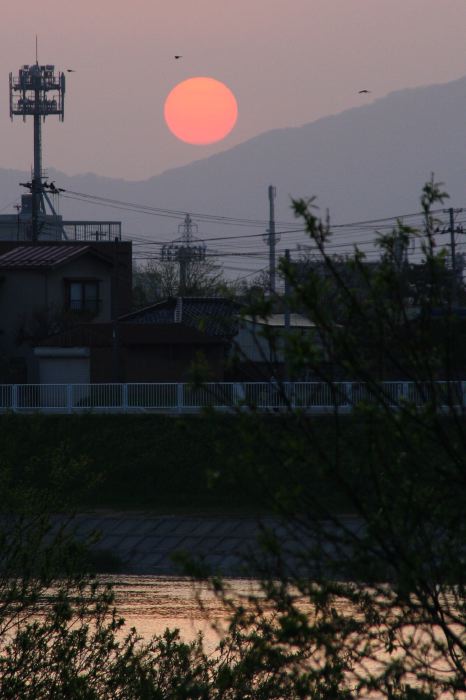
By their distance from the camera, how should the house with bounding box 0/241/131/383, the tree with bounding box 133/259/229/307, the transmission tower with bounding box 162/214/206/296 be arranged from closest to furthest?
the house with bounding box 0/241/131/383
the transmission tower with bounding box 162/214/206/296
the tree with bounding box 133/259/229/307

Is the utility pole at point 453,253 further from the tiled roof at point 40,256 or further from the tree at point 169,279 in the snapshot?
the tree at point 169,279

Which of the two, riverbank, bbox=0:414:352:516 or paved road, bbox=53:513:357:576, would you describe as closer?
paved road, bbox=53:513:357:576

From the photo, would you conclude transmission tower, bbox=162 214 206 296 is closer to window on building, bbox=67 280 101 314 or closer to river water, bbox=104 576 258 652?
window on building, bbox=67 280 101 314

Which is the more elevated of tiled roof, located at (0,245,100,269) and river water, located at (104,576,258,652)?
tiled roof, located at (0,245,100,269)

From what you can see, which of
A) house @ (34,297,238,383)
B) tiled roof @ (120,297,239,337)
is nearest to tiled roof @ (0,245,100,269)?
tiled roof @ (120,297,239,337)

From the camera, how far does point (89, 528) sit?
1228 inches

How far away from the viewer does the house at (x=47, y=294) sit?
49625 mm

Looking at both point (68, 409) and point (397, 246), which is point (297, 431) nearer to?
point (397, 246)

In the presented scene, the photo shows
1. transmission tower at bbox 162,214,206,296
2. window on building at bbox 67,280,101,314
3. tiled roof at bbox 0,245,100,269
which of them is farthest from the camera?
transmission tower at bbox 162,214,206,296

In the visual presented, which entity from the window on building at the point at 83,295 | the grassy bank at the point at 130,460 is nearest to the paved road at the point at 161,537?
the grassy bank at the point at 130,460

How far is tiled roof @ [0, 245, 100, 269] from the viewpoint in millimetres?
50625

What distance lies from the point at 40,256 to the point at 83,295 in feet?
8.98

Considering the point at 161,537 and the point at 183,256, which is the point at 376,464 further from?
the point at 183,256

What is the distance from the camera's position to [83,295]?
5197 cm
